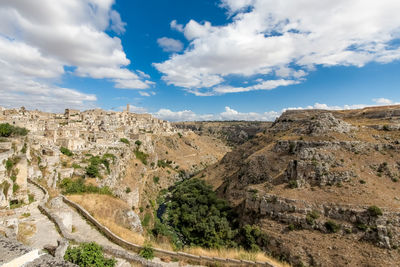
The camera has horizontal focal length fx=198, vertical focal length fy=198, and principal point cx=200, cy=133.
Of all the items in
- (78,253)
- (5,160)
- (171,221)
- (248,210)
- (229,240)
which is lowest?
(171,221)

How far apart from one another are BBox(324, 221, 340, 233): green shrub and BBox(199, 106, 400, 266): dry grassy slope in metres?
0.51

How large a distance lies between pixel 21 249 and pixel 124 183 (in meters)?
31.8

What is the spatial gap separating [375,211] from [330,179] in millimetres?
6107

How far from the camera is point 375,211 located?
2092 cm

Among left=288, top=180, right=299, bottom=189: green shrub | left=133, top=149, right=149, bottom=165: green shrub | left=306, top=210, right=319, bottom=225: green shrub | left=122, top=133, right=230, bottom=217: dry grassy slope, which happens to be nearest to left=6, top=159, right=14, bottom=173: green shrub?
left=122, top=133, right=230, bottom=217: dry grassy slope

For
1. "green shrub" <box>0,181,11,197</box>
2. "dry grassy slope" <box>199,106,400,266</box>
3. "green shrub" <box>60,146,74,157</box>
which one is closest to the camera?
"green shrub" <box>0,181,11,197</box>

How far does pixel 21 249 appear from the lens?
684 cm

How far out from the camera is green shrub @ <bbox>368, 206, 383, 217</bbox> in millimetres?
20858

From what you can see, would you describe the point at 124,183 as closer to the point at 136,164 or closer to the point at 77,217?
the point at 136,164

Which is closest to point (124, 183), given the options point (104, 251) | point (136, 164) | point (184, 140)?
point (136, 164)

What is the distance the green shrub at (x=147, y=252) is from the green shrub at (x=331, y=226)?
20885mm

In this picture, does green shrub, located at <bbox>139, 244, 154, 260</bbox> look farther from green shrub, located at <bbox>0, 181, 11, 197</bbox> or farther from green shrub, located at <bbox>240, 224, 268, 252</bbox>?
green shrub, located at <bbox>240, 224, 268, 252</bbox>

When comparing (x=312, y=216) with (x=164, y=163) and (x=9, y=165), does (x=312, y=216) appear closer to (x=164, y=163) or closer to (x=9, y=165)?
(x=9, y=165)

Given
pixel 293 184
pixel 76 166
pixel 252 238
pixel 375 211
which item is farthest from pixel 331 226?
pixel 76 166
